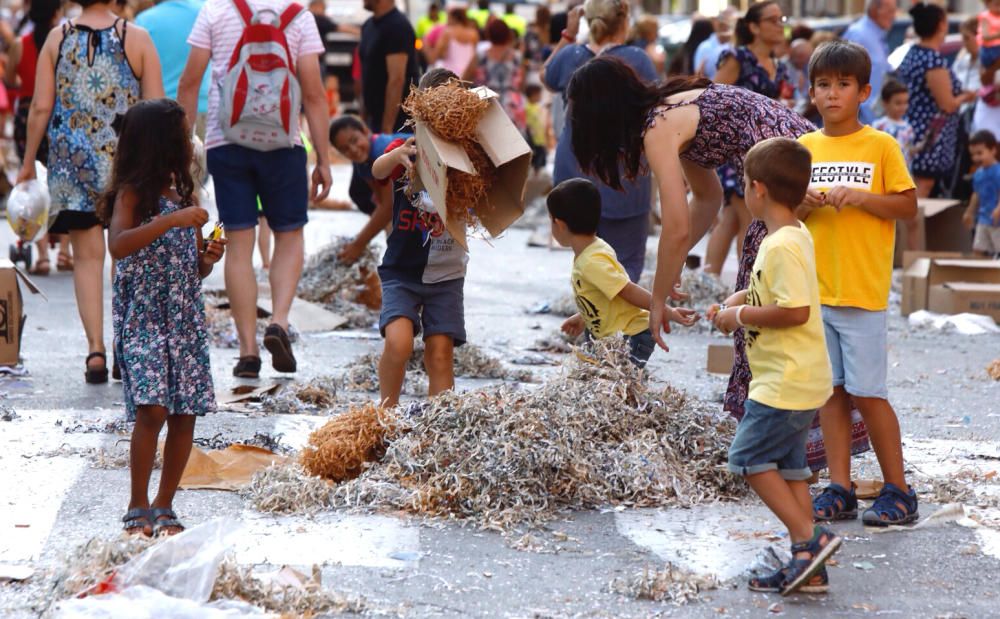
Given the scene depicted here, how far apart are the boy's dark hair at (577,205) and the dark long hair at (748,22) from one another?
14.0 ft

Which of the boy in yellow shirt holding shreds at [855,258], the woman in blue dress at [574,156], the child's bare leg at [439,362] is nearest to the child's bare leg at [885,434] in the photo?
the boy in yellow shirt holding shreds at [855,258]

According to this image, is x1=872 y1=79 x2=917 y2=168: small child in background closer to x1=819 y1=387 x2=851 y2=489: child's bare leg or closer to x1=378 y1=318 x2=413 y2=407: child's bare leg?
x1=378 y1=318 x2=413 y2=407: child's bare leg

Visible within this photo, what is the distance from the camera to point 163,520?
471 cm

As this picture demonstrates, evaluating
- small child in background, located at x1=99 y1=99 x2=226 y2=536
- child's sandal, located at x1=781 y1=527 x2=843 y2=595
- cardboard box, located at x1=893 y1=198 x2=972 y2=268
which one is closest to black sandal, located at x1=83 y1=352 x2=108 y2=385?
small child in background, located at x1=99 y1=99 x2=226 y2=536

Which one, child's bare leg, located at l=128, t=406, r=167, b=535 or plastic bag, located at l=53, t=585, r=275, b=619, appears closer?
plastic bag, located at l=53, t=585, r=275, b=619

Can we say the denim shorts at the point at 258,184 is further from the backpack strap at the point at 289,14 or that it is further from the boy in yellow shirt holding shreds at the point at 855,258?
the boy in yellow shirt holding shreds at the point at 855,258

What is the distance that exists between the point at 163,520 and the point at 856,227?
2455mm

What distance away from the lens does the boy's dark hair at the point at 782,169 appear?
4418 mm

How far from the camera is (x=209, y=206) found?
14.8 m

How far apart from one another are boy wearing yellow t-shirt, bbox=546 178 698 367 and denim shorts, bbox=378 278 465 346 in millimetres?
465

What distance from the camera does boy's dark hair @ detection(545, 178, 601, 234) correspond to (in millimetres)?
6055

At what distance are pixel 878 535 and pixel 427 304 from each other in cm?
211

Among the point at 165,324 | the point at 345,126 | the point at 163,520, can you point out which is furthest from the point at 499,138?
the point at 345,126

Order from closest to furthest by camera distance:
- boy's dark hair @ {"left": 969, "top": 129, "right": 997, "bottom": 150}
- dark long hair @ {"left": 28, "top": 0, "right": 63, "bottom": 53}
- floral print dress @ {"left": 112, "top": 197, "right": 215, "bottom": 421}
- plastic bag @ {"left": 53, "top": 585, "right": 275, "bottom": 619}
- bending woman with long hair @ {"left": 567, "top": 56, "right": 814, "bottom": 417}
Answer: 1. plastic bag @ {"left": 53, "top": 585, "right": 275, "bottom": 619}
2. floral print dress @ {"left": 112, "top": 197, "right": 215, "bottom": 421}
3. bending woman with long hair @ {"left": 567, "top": 56, "right": 814, "bottom": 417}
4. dark long hair @ {"left": 28, "top": 0, "right": 63, "bottom": 53}
5. boy's dark hair @ {"left": 969, "top": 129, "right": 997, "bottom": 150}
